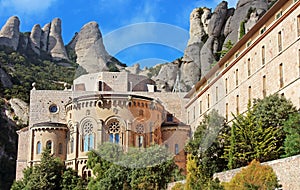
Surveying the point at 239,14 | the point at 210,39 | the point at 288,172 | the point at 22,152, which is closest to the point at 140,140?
the point at 22,152

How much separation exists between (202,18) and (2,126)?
34169mm

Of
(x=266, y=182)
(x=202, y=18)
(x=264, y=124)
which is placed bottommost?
(x=266, y=182)

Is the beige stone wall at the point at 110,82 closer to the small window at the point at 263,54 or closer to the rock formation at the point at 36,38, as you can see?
the small window at the point at 263,54

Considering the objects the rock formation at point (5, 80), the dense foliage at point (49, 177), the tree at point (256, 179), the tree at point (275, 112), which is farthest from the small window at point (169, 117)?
the rock formation at point (5, 80)

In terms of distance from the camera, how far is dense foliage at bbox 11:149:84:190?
4897cm

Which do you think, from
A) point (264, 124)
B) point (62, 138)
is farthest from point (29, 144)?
point (264, 124)

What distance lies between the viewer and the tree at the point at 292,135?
26688 mm

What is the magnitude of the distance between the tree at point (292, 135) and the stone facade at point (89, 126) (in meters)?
24.5

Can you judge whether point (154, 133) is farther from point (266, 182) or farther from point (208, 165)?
point (266, 182)

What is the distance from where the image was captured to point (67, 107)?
57000mm

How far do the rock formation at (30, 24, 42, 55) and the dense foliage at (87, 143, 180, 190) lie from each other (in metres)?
87.7

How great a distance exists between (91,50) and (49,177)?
6048cm

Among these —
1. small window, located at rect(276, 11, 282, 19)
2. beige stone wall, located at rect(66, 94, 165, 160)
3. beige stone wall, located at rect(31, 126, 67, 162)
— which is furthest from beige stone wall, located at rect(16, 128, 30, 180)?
small window, located at rect(276, 11, 282, 19)

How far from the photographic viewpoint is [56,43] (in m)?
133
